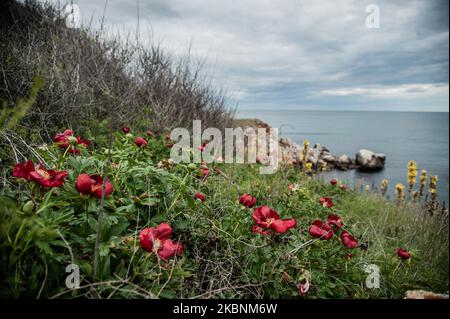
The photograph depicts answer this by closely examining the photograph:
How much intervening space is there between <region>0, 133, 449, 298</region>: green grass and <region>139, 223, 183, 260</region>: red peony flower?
6 cm

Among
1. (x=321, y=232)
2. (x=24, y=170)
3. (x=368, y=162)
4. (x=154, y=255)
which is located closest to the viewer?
(x=24, y=170)

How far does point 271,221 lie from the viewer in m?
1.48

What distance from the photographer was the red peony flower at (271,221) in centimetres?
143

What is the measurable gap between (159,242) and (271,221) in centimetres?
57

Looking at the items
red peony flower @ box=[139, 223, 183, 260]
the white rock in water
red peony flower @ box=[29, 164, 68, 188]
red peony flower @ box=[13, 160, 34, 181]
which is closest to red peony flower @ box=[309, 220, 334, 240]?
red peony flower @ box=[139, 223, 183, 260]

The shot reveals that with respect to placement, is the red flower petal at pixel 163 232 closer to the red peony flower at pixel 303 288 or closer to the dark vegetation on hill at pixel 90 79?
the red peony flower at pixel 303 288

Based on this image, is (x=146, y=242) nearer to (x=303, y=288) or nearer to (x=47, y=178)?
(x=47, y=178)

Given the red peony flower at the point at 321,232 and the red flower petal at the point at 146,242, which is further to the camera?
the red peony flower at the point at 321,232

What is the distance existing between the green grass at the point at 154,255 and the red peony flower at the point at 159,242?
0.06m

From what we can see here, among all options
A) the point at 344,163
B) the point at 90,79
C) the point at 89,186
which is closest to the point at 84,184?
the point at 89,186

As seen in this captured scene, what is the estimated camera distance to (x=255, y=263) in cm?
155

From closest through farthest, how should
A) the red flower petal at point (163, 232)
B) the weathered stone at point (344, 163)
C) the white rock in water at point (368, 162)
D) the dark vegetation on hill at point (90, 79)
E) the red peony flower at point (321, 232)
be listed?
the red flower petal at point (163, 232)
the red peony flower at point (321, 232)
the dark vegetation on hill at point (90, 79)
the weathered stone at point (344, 163)
the white rock in water at point (368, 162)

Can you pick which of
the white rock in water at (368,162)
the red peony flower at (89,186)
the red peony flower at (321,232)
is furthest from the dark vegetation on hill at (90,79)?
the white rock in water at (368,162)

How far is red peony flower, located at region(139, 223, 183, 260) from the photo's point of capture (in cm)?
114
